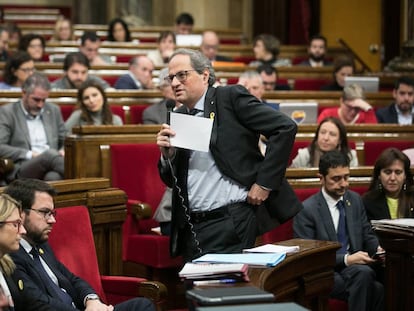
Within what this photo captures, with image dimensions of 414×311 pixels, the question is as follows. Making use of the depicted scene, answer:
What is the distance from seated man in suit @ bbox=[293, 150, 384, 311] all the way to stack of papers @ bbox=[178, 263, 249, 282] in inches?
68.6

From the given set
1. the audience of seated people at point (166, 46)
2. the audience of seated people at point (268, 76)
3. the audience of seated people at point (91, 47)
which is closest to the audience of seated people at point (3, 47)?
the audience of seated people at point (91, 47)

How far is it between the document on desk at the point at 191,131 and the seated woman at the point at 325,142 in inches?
80.4

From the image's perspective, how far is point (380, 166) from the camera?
5.76 m

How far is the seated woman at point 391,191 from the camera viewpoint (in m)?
5.72

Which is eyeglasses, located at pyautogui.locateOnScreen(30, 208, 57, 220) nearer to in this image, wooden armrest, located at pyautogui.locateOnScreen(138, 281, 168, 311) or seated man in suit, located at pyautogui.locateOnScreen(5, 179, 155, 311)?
seated man in suit, located at pyautogui.locateOnScreen(5, 179, 155, 311)

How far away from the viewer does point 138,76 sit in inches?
348

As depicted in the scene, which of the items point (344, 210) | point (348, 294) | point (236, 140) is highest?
point (236, 140)

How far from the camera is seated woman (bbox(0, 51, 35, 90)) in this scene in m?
8.05

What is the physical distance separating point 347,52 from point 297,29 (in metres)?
1.76

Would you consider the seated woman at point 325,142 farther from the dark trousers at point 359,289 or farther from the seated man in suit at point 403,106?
the seated man in suit at point 403,106

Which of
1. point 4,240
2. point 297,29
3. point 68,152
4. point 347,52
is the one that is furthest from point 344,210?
point 297,29

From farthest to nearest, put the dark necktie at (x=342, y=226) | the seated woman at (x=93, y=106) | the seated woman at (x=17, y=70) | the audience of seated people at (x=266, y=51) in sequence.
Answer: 1. the audience of seated people at (x=266, y=51)
2. the seated woman at (x=17, y=70)
3. the seated woman at (x=93, y=106)
4. the dark necktie at (x=342, y=226)

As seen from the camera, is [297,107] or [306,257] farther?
[297,107]

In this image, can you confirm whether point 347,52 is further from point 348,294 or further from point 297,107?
point 348,294
